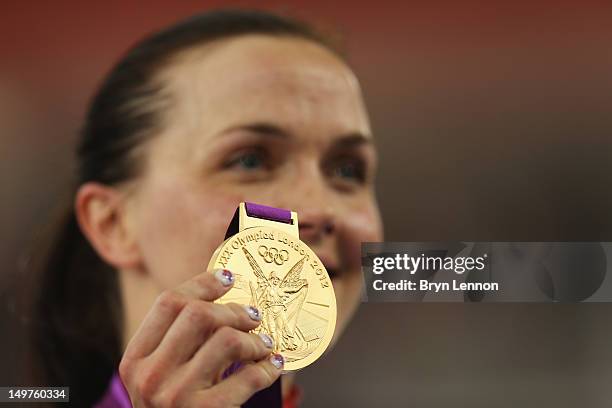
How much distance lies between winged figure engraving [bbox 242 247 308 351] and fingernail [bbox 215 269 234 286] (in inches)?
6.3

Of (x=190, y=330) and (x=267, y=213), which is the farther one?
(x=267, y=213)

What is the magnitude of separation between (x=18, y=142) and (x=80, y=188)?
28 cm

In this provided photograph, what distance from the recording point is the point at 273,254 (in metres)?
1.41

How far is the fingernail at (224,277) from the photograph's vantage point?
1.18m

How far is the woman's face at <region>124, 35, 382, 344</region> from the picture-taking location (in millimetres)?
2119

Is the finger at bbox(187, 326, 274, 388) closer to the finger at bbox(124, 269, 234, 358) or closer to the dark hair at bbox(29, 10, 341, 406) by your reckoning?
the finger at bbox(124, 269, 234, 358)

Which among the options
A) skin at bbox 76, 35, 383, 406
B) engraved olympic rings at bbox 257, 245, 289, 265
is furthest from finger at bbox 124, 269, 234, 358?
skin at bbox 76, 35, 383, 406

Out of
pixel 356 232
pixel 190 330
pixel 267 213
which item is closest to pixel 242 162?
pixel 356 232

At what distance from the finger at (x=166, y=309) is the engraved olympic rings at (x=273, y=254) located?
0.23 metres

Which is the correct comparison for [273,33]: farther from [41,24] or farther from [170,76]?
[41,24]

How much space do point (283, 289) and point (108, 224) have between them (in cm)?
97

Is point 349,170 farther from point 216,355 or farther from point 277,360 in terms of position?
point 216,355

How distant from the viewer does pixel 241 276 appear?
1.35m

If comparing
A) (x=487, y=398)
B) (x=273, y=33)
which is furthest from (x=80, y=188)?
(x=487, y=398)
